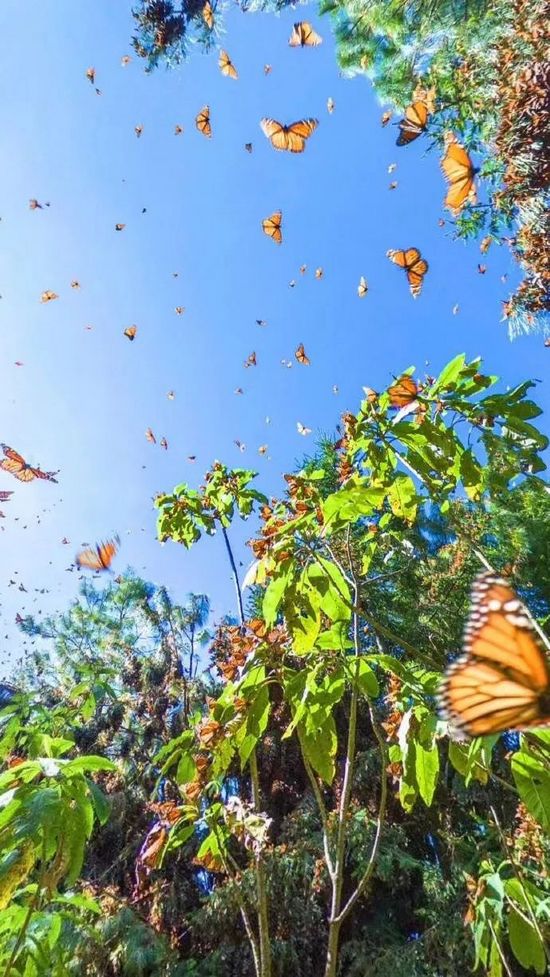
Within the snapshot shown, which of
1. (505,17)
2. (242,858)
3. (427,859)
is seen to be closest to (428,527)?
(427,859)

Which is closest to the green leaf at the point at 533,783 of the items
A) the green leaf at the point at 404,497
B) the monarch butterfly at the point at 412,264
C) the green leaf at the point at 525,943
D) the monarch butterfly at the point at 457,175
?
the green leaf at the point at 525,943

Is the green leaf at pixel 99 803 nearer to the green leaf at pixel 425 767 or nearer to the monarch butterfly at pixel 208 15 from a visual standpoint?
the green leaf at pixel 425 767

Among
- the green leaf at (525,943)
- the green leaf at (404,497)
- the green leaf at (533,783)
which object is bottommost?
the green leaf at (525,943)

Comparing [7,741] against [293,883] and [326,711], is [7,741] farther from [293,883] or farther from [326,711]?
[293,883]

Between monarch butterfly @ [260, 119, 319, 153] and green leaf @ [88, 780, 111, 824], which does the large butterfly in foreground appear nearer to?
green leaf @ [88, 780, 111, 824]

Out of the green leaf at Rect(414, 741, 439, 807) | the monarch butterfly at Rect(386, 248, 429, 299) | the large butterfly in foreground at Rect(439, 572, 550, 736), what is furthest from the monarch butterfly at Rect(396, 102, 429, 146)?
the green leaf at Rect(414, 741, 439, 807)

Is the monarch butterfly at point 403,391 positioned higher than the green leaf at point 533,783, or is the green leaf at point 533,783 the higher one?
the monarch butterfly at point 403,391
